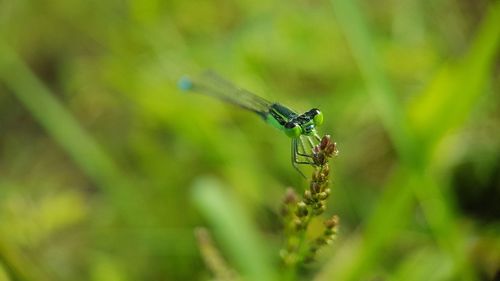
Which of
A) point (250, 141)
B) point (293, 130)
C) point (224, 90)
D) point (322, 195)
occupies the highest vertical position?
point (250, 141)

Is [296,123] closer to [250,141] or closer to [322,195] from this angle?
[322,195]

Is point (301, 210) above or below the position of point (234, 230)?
below

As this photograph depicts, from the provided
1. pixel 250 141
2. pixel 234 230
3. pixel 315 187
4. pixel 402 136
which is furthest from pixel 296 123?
pixel 250 141

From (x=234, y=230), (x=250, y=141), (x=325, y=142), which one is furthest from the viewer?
(x=250, y=141)

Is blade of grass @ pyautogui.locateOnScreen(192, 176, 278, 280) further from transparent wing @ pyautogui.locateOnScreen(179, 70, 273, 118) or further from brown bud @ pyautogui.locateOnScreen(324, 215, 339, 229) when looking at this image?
brown bud @ pyautogui.locateOnScreen(324, 215, 339, 229)

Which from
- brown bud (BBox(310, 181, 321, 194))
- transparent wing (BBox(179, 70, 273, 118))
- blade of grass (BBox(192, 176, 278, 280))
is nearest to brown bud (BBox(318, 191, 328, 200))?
brown bud (BBox(310, 181, 321, 194))

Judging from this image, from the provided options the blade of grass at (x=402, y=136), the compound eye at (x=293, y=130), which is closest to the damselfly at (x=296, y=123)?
the compound eye at (x=293, y=130)

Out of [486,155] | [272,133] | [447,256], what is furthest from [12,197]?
[486,155]

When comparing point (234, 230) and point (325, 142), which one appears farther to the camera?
point (234, 230)
